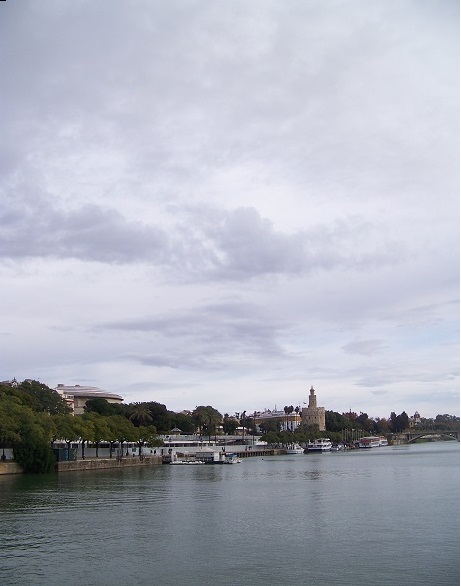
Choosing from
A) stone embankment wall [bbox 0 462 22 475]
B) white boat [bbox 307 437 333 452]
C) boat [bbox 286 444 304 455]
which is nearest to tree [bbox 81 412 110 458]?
stone embankment wall [bbox 0 462 22 475]

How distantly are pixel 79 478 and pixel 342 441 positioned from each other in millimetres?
113537

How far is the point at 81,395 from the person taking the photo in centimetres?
13525

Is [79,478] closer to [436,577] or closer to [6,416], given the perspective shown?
[6,416]

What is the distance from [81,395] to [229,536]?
112740 mm

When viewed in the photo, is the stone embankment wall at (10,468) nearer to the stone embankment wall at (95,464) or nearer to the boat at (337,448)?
the stone embankment wall at (95,464)

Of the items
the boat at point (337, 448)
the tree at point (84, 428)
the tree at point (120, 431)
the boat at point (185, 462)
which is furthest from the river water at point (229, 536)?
the boat at point (337, 448)

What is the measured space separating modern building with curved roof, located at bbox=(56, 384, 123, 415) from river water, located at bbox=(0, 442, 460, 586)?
3400 inches

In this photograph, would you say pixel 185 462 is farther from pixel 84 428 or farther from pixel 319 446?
pixel 319 446

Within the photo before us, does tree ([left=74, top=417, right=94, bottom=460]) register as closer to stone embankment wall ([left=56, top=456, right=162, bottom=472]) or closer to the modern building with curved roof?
stone embankment wall ([left=56, top=456, right=162, bottom=472])

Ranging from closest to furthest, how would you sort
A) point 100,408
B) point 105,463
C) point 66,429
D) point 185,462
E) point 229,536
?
point 229,536
point 66,429
point 105,463
point 185,462
point 100,408

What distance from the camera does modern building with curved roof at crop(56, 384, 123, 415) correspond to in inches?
5162

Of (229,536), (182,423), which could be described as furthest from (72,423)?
(182,423)

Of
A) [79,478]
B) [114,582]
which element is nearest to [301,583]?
[114,582]

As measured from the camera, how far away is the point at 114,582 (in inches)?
792
